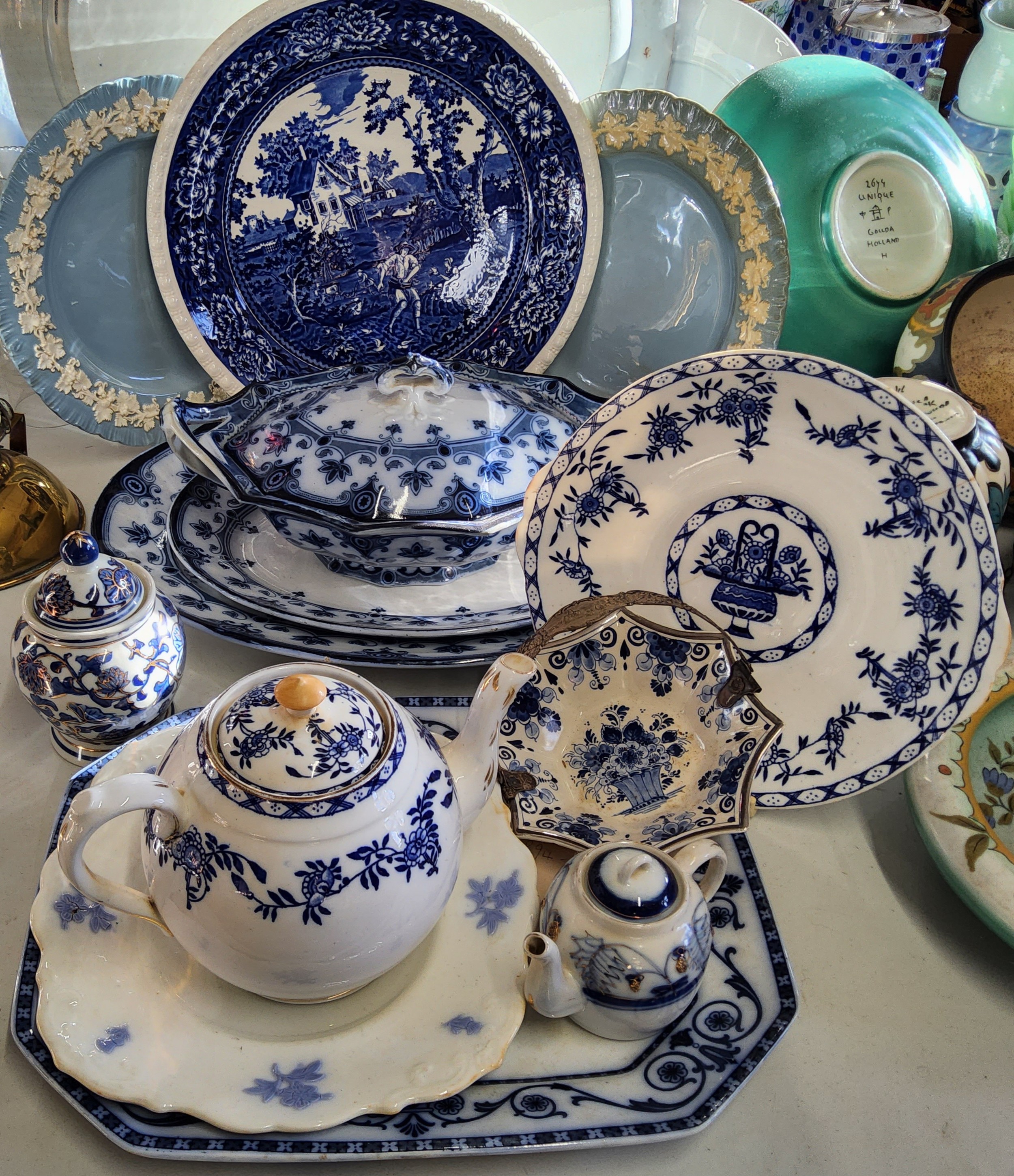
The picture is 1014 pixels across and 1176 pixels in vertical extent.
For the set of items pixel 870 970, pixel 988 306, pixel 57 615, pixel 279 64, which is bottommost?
pixel 870 970

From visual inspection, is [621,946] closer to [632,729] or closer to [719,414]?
[632,729]

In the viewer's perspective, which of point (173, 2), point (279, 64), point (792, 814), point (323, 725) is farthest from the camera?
point (173, 2)

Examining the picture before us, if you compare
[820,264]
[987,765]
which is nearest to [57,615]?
[987,765]

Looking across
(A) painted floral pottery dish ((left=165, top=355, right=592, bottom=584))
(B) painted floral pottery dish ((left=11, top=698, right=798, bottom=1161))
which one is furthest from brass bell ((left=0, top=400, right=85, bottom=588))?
(B) painted floral pottery dish ((left=11, top=698, right=798, bottom=1161))

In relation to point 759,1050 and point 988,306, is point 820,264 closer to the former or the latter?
point 988,306

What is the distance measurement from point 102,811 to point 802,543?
1.95 feet

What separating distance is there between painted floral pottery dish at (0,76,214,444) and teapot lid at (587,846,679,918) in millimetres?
783

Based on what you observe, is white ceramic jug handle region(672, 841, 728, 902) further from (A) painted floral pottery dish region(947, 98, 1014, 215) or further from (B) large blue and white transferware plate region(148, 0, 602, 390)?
(A) painted floral pottery dish region(947, 98, 1014, 215)

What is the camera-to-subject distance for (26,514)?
1.07m

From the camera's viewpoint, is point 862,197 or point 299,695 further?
point 862,197

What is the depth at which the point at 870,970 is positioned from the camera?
0.79m

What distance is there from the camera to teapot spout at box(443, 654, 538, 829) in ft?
2.14

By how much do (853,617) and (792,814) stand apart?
0.19m

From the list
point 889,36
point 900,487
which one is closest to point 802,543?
point 900,487
